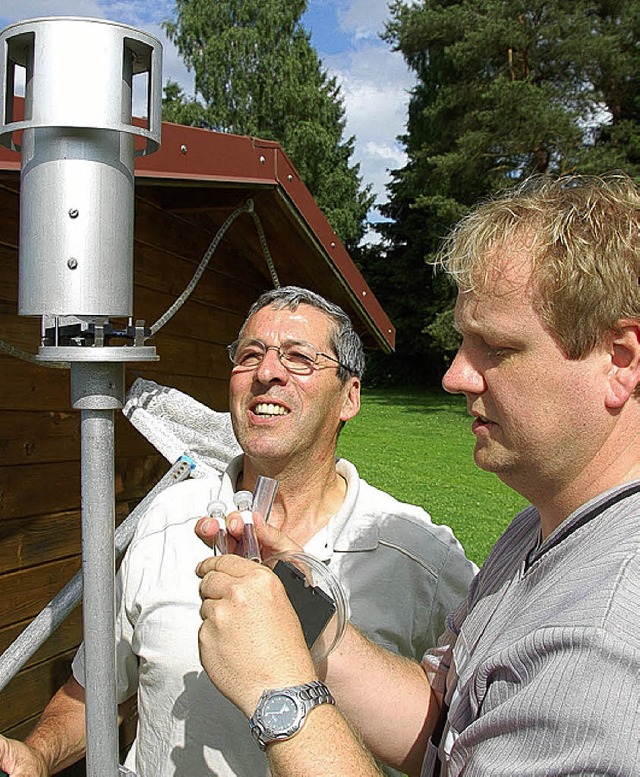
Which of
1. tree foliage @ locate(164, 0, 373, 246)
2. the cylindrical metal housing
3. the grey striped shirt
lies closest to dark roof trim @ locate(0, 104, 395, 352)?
the cylindrical metal housing

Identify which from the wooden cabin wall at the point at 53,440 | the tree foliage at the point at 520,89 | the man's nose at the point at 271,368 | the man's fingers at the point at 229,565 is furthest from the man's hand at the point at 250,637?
the tree foliage at the point at 520,89

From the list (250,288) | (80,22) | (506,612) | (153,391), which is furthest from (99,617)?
(250,288)

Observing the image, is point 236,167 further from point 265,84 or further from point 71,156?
point 265,84

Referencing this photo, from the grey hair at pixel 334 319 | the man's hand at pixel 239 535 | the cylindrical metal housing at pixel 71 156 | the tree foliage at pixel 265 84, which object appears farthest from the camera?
the tree foliage at pixel 265 84

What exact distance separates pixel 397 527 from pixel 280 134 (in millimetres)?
27246

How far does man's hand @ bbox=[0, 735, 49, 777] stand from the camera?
73.4 inches

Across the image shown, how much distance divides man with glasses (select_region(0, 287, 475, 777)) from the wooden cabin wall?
2.60 ft

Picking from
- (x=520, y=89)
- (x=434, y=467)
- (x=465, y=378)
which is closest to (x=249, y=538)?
(x=465, y=378)

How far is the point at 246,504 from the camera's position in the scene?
5.41 feet

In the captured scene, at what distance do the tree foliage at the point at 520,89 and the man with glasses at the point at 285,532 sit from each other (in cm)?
1915

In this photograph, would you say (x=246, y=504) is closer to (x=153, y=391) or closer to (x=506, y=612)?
(x=506, y=612)

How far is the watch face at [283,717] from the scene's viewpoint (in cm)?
127

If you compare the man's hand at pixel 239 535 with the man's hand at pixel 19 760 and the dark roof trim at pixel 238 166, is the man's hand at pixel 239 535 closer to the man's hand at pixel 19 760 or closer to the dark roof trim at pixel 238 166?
the man's hand at pixel 19 760

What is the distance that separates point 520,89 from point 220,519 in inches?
868
